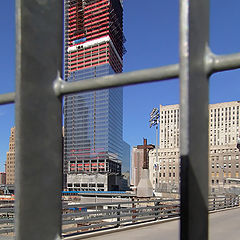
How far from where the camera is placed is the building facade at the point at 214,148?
352 feet

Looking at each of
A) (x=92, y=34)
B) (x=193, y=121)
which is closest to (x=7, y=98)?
(x=193, y=121)

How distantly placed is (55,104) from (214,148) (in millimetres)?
118548

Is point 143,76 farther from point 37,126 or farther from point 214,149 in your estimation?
point 214,149

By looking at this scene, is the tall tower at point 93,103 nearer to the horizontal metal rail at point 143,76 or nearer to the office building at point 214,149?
the office building at point 214,149

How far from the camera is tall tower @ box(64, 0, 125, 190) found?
424ft

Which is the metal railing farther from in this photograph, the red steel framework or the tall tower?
the red steel framework

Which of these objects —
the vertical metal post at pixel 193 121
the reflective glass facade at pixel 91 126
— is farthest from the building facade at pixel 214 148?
the vertical metal post at pixel 193 121

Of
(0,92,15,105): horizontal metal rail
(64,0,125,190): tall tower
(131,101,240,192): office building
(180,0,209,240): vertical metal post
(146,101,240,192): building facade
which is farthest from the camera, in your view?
(64,0,125,190): tall tower

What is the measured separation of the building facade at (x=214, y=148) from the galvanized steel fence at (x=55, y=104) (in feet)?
335

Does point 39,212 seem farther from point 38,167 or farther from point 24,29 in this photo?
point 24,29

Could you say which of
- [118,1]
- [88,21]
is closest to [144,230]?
[88,21]

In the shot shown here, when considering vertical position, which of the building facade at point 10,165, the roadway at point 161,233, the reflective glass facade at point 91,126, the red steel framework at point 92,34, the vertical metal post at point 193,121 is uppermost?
the red steel framework at point 92,34

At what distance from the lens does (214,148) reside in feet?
370

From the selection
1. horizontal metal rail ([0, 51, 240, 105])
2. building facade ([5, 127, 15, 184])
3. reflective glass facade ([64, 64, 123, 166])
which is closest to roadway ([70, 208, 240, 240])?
horizontal metal rail ([0, 51, 240, 105])
